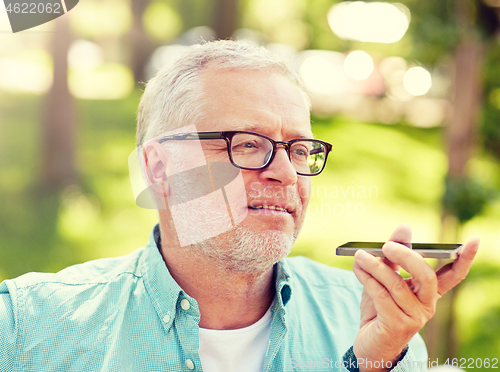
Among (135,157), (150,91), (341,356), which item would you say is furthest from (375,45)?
(341,356)

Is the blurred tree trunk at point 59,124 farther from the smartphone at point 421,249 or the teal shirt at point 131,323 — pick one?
the smartphone at point 421,249

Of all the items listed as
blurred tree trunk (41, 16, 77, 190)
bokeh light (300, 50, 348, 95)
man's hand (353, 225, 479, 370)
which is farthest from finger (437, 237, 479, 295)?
blurred tree trunk (41, 16, 77, 190)

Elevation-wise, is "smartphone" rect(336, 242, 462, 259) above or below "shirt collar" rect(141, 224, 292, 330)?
above

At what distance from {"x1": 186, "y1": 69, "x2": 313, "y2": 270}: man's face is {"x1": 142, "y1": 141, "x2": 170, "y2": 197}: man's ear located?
19cm

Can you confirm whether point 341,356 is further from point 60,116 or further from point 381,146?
point 60,116

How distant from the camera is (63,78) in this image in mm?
1931

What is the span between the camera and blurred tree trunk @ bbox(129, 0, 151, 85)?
228cm

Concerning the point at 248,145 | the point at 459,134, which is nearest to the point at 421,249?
the point at 248,145

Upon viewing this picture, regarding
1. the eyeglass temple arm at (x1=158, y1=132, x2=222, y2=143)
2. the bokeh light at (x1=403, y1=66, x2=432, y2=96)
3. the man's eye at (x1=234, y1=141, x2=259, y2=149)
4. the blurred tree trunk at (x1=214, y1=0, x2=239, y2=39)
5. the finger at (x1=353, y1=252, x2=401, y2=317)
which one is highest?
the blurred tree trunk at (x1=214, y1=0, x2=239, y2=39)

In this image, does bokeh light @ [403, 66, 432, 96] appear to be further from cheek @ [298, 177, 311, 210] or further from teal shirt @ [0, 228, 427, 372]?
teal shirt @ [0, 228, 427, 372]

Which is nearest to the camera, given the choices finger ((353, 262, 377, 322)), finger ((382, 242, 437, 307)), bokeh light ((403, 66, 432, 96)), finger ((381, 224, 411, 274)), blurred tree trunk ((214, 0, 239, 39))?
finger ((382, 242, 437, 307))

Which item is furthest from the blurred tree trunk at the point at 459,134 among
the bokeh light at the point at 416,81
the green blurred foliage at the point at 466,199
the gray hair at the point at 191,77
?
the gray hair at the point at 191,77

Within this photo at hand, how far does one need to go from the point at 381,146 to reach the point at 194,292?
41.1 inches

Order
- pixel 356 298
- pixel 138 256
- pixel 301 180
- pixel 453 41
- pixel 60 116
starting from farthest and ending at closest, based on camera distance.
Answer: pixel 453 41 → pixel 60 116 → pixel 356 298 → pixel 138 256 → pixel 301 180
